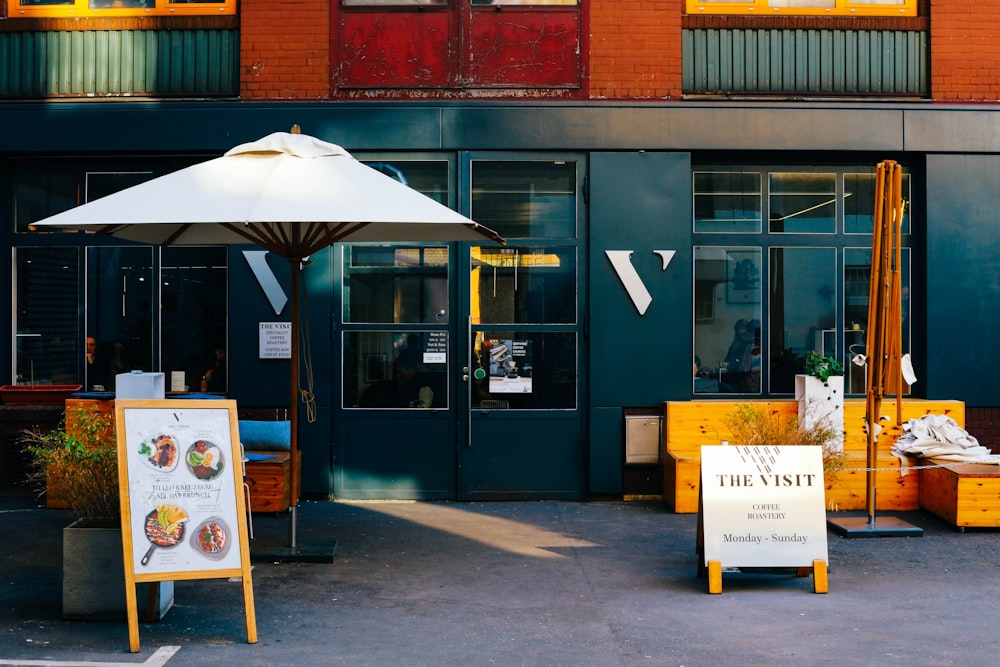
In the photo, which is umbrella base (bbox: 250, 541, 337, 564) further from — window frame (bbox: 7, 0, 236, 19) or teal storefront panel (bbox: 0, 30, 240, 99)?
window frame (bbox: 7, 0, 236, 19)

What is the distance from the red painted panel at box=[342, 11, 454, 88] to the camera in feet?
34.2

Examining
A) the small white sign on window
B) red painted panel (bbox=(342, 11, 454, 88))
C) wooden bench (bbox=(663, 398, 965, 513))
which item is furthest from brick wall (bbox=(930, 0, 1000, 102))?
the small white sign on window

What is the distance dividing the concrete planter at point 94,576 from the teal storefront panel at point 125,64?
5.53 meters

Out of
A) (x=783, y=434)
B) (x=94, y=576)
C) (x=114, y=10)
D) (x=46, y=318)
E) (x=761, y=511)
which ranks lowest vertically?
(x=94, y=576)

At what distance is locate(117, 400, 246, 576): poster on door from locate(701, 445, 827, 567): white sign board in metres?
3.15

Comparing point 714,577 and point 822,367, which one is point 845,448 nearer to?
point 822,367

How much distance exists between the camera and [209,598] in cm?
692

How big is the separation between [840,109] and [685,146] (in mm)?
1593

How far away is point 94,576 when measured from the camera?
6352 mm

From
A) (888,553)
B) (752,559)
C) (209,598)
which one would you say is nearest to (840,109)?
(888,553)

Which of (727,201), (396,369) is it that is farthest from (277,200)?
(727,201)

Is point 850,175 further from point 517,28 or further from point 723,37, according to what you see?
point 517,28

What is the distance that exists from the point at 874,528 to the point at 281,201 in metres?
5.57

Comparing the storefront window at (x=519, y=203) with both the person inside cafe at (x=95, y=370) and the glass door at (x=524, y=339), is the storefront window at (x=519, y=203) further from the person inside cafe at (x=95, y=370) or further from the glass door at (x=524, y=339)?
the person inside cafe at (x=95, y=370)
